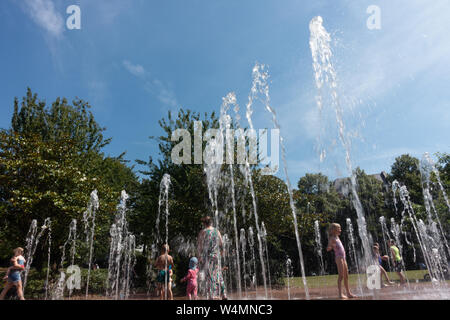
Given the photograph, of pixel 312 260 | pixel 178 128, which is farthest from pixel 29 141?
pixel 312 260

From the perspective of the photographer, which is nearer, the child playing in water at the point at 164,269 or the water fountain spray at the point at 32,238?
the child playing in water at the point at 164,269

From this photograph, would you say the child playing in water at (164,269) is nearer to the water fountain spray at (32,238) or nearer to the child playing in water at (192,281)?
the child playing in water at (192,281)

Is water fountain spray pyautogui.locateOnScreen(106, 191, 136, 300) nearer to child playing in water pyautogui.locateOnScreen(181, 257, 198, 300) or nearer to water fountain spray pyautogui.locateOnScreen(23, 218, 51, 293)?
water fountain spray pyautogui.locateOnScreen(23, 218, 51, 293)

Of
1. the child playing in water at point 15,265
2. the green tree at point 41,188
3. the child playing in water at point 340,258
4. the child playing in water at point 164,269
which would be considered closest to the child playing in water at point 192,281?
the child playing in water at point 164,269

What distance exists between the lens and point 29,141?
1413 cm

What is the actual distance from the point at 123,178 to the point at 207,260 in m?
24.2

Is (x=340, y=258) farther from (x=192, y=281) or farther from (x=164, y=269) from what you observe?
(x=164, y=269)

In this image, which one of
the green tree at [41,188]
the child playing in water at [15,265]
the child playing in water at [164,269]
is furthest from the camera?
the green tree at [41,188]

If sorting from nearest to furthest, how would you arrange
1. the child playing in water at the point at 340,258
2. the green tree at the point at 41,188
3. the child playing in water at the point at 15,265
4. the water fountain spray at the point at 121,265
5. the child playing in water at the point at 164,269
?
the child playing in water at the point at 340,258 → the child playing in water at the point at 164,269 → the child playing in water at the point at 15,265 → the green tree at the point at 41,188 → the water fountain spray at the point at 121,265

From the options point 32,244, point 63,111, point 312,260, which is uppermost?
point 63,111

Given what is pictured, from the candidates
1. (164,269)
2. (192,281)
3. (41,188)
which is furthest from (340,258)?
(41,188)

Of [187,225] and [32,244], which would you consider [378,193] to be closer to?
[187,225]

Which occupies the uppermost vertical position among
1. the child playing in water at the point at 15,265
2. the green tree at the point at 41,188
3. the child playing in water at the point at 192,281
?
the green tree at the point at 41,188

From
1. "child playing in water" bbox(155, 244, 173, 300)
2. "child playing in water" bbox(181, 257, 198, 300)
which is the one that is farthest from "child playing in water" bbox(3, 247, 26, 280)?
"child playing in water" bbox(181, 257, 198, 300)
